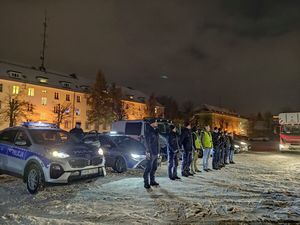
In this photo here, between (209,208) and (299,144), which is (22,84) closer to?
(299,144)

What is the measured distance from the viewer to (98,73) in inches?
2301

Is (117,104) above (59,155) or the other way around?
above

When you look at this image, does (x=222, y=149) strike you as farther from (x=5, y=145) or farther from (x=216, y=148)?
(x=5, y=145)

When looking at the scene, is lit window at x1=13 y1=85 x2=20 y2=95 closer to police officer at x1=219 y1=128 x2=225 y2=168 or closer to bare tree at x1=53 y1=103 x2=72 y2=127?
bare tree at x1=53 y1=103 x2=72 y2=127

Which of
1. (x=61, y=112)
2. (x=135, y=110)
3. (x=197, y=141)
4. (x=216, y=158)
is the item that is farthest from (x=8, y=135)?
(x=135, y=110)

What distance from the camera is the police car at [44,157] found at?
8766mm

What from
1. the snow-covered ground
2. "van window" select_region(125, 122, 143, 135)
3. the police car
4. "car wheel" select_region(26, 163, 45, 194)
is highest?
"van window" select_region(125, 122, 143, 135)

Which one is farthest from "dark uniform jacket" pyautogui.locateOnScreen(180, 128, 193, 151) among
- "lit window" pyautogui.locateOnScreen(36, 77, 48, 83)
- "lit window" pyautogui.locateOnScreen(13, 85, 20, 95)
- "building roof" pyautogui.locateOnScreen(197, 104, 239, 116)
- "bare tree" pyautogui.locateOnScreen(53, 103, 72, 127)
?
"building roof" pyautogui.locateOnScreen(197, 104, 239, 116)

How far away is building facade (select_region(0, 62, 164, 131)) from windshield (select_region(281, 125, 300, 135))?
112ft

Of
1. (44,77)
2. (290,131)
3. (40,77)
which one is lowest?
(290,131)

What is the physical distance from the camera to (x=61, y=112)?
174 ft

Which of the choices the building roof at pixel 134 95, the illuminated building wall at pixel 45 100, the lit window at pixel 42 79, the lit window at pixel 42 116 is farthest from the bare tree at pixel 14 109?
the building roof at pixel 134 95

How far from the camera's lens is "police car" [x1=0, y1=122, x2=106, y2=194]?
877cm

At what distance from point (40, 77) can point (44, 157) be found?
48.4 metres
